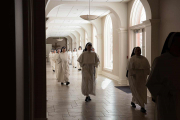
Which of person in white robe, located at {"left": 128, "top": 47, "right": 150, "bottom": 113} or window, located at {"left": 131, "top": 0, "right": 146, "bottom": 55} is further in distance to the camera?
window, located at {"left": 131, "top": 0, "right": 146, "bottom": 55}

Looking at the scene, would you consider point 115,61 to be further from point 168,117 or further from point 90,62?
point 168,117

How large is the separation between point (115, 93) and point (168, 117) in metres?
5.51

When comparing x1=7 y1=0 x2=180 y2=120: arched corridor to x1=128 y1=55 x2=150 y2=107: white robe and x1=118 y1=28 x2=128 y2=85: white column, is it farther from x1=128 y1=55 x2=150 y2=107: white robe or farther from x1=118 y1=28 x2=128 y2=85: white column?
x1=128 y1=55 x2=150 y2=107: white robe

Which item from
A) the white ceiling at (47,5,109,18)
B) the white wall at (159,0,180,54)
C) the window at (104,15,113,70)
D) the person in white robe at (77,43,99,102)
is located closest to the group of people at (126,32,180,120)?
the white wall at (159,0,180,54)

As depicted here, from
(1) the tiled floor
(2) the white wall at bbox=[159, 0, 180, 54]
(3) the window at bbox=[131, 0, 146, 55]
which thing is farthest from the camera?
(3) the window at bbox=[131, 0, 146, 55]

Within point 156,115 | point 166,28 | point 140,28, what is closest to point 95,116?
point 156,115

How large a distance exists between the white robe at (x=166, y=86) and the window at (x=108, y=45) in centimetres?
1127

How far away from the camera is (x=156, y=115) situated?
3.02 metres

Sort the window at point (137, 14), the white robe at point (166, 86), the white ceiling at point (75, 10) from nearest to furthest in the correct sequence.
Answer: the white robe at point (166, 86) → the window at point (137, 14) → the white ceiling at point (75, 10)

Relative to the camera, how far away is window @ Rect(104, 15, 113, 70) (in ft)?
47.0

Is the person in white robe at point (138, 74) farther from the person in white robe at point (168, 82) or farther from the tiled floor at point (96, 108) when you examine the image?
the person in white robe at point (168, 82)

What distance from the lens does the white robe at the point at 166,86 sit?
2842mm

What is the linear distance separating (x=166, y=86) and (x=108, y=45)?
11976 millimetres

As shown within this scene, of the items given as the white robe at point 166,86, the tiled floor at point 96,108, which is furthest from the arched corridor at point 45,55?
the white robe at point 166,86
